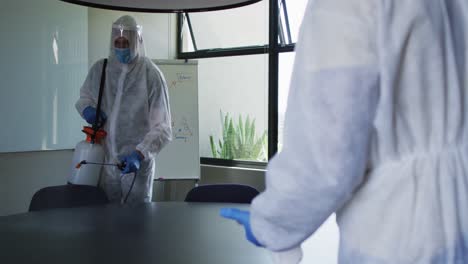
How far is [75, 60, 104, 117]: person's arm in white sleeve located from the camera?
2951 mm

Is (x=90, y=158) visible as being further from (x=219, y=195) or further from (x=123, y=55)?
(x=219, y=195)

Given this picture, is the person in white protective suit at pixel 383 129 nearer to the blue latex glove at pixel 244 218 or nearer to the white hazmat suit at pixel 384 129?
the white hazmat suit at pixel 384 129

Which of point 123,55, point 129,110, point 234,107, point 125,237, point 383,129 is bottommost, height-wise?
point 125,237

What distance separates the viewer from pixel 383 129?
71cm

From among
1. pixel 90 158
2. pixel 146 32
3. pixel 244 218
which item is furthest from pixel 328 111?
pixel 146 32

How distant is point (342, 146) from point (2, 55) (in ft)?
11.0

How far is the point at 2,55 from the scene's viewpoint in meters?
3.40

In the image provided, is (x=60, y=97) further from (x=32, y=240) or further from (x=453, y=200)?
(x=453, y=200)

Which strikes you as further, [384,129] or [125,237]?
[125,237]

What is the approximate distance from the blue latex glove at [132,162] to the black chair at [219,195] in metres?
0.35

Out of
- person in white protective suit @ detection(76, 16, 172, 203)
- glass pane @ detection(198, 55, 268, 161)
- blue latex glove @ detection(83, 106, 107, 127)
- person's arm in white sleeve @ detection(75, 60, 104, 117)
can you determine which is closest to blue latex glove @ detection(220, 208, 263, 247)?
person in white protective suit @ detection(76, 16, 172, 203)

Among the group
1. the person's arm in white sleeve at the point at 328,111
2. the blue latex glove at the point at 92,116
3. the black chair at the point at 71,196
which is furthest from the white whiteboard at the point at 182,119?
the person's arm in white sleeve at the point at 328,111

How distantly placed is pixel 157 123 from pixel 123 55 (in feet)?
1.59

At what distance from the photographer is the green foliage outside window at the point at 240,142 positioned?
15.3 ft
